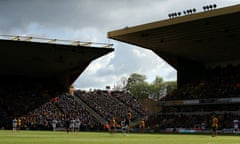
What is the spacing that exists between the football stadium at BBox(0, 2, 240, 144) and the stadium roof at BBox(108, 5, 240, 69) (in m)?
0.10

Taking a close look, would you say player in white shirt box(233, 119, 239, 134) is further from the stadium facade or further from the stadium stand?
the stadium facade

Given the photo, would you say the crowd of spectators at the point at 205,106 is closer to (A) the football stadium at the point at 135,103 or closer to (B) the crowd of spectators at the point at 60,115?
(A) the football stadium at the point at 135,103

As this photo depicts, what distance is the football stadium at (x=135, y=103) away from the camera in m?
55.9

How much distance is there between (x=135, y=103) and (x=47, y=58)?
66.1 ft

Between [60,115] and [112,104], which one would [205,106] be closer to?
[112,104]

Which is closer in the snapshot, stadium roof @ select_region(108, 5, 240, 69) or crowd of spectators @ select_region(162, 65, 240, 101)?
stadium roof @ select_region(108, 5, 240, 69)

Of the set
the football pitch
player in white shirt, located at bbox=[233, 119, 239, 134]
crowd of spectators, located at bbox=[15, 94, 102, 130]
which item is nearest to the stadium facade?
player in white shirt, located at bbox=[233, 119, 239, 134]

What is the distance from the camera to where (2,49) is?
62406mm

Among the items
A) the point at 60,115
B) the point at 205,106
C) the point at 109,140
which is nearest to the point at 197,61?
the point at 205,106

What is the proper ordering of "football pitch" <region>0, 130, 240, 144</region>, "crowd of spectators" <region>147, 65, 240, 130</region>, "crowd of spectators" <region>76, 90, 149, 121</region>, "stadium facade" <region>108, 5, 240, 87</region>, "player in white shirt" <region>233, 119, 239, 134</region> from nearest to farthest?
"football pitch" <region>0, 130, 240, 144</region> → "player in white shirt" <region>233, 119, 239, 134</region> → "stadium facade" <region>108, 5, 240, 87</region> → "crowd of spectators" <region>147, 65, 240, 130</region> → "crowd of spectators" <region>76, 90, 149, 121</region>

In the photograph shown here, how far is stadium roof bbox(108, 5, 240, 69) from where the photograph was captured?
5244cm

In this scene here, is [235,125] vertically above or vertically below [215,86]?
below

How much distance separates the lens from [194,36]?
194ft

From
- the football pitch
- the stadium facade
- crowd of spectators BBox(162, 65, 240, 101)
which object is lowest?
the football pitch
